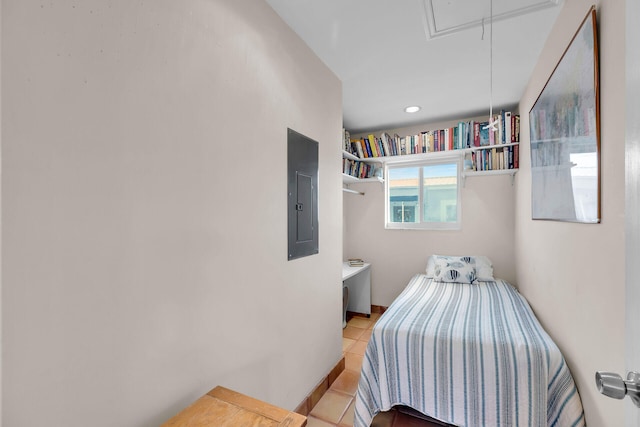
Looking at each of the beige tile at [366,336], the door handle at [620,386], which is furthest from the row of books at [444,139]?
the door handle at [620,386]

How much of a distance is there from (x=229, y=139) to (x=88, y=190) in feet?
1.97

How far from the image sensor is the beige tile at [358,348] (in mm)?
2732

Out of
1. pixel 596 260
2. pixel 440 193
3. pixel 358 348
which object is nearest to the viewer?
pixel 596 260

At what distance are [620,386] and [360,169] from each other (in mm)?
3243

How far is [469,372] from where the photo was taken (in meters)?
1.60

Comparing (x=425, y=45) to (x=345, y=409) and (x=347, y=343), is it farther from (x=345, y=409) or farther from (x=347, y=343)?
(x=347, y=343)

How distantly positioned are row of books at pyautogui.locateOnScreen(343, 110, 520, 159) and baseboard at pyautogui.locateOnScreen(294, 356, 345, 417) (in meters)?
2.16

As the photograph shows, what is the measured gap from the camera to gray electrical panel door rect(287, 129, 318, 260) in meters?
1.71

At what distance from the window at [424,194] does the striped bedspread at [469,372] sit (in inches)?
62.8

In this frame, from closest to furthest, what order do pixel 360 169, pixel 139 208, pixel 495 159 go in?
1. pixel 139 208
2. pixel 495 159
3. pixel 360 169

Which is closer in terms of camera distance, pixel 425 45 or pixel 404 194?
pixel 425 45

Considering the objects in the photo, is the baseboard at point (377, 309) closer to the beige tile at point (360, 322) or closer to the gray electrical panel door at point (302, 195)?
the beige tile at point (360, 322)

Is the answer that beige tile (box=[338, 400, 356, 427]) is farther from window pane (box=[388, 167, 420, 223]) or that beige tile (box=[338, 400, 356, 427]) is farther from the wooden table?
window pane (box=[388, 167, 420, 223])

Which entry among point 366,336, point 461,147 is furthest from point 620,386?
point 461,147
